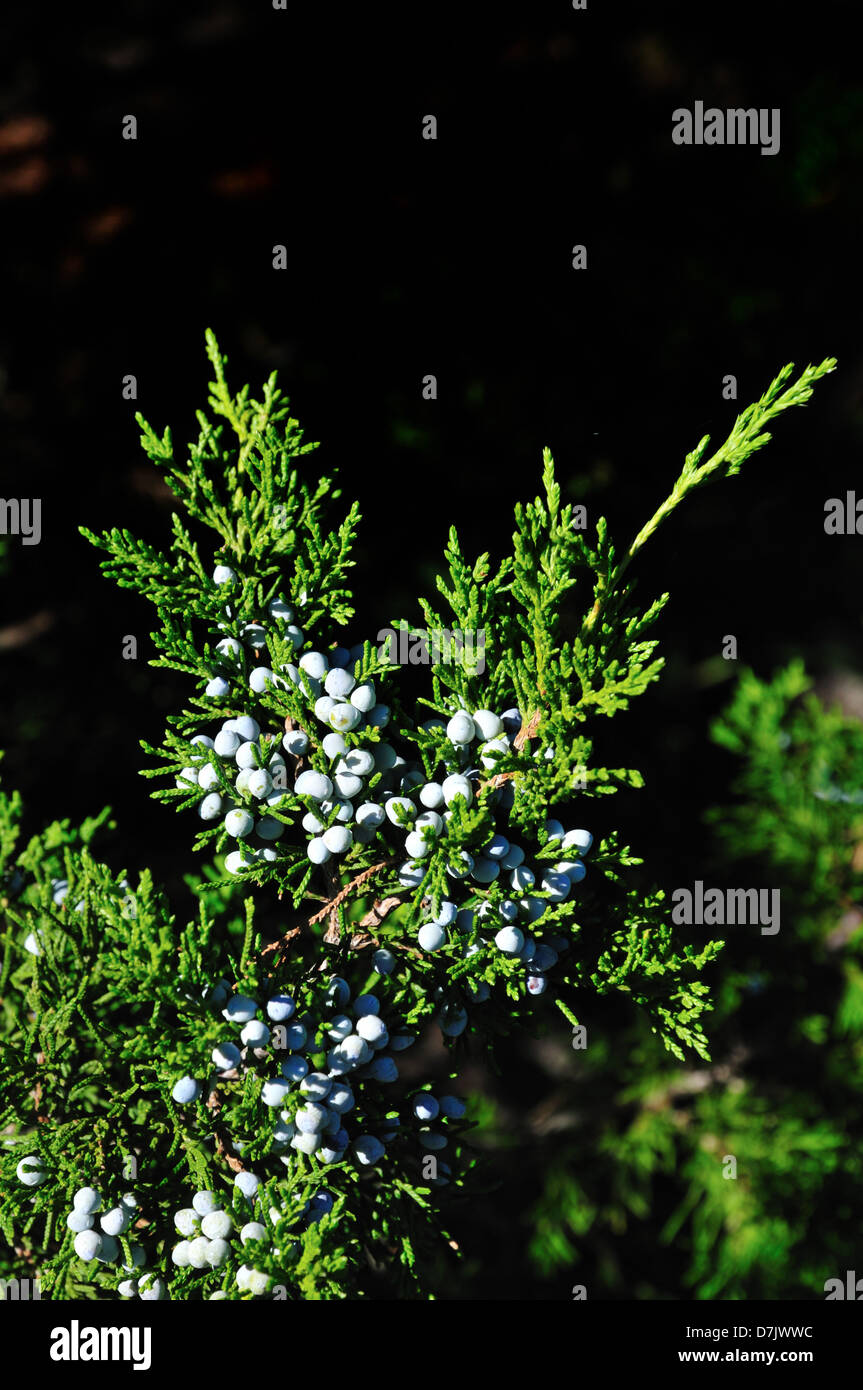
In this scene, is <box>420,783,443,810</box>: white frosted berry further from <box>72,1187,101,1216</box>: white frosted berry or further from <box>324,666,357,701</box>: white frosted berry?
<box>72,1187,101,1216</box>: white frosted berry

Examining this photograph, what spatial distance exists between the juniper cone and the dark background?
0.58 m

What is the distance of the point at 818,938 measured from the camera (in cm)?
162

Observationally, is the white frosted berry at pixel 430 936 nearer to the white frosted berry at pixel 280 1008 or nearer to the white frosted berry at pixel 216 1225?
the white frosted berry at pixel 280 1008

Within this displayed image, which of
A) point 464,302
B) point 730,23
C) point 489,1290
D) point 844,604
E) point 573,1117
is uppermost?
point 730,23

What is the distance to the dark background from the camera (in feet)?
5.39

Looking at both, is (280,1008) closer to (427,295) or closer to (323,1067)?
(323,1067)

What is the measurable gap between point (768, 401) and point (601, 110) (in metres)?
1.48

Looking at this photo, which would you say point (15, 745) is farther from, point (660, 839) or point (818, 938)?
point (818, 938)

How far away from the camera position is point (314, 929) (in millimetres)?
935

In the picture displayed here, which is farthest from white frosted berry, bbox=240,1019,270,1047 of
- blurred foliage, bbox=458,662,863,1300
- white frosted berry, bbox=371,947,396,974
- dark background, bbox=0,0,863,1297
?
blurred foliage, bbox=458,662,863,1300

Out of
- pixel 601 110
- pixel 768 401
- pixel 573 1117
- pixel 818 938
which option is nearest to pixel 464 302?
pixel 601 110

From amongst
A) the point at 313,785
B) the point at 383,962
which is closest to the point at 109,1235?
the point at 383,962

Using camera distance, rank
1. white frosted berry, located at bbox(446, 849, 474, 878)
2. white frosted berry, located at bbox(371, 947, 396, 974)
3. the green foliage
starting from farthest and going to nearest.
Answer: the green foliage
white frosted berry, located at bbox(371, 947, 396, 974)
white frosted berry, located at bbox(446, 849, 474, 878)

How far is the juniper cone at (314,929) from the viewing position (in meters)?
0.77
